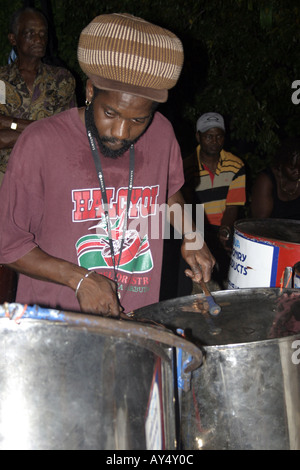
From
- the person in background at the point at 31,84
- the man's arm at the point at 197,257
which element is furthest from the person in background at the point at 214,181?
the man's arm at the point at 197,257

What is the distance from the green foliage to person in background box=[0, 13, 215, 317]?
3.31m

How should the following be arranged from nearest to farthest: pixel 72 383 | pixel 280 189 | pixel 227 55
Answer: pixel 72 383 < pixel 280 189 < pixel 227 55

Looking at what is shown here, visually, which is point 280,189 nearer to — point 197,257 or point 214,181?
point 214,181

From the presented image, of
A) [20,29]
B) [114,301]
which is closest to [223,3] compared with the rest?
[20,29]

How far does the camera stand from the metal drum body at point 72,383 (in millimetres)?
1046

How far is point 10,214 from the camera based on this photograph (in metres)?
1.56

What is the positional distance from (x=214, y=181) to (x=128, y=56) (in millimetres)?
2536

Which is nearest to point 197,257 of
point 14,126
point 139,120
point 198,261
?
point 198,261

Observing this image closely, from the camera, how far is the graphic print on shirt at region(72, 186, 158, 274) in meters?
1.68

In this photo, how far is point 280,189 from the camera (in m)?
3.36

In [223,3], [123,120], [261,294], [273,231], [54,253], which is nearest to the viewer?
[123,120]

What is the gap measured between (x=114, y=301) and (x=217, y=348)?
0.26 metres

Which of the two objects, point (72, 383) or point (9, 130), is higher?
point (9, 130)
